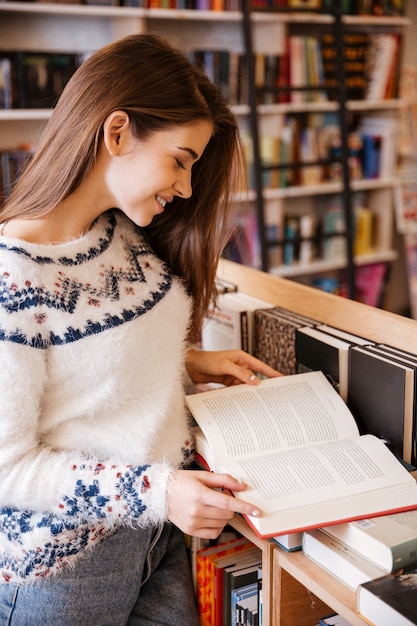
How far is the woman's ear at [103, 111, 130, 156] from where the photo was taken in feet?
3.19

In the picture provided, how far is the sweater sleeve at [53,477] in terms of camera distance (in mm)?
895

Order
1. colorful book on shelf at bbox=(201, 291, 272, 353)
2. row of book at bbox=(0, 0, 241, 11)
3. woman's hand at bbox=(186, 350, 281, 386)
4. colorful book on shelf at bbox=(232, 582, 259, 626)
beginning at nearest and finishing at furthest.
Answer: colorful book on shelf at bbox=(232, 582, 259, 626) < woman's hand at bbox=(186, 350, 281, 386) < colorful book on shelf at bbox=(201, 291, 272, 353) < row of book at bbox=(0, 0, 241, 11)

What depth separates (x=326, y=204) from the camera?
366 cm

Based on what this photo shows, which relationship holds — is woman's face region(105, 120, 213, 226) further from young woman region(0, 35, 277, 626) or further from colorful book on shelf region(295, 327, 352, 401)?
colorful book on shelf region(295, 327, 352, 401)

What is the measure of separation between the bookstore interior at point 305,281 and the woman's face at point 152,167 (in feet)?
1.09

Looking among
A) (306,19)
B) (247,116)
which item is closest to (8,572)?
(247,116)

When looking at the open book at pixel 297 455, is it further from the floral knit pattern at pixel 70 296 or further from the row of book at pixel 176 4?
the row of book at pixel 176 4

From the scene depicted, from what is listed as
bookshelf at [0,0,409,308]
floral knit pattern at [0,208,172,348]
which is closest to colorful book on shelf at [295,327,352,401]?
floral knit pattern at [0,208,172,348]

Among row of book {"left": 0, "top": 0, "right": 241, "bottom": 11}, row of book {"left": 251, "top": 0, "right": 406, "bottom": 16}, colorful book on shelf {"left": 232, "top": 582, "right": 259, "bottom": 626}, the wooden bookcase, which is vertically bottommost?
colorful book on shelf {"left": 232, "top": 582, "right": 259, "bottom": 626}

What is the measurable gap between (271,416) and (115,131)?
0.50 m

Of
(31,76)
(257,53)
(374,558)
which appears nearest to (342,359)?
(374,558)

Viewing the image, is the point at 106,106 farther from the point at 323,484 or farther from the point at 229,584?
the point at 229,584

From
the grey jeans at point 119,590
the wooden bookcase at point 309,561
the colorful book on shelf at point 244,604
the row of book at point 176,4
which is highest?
the row of book at point 176,4

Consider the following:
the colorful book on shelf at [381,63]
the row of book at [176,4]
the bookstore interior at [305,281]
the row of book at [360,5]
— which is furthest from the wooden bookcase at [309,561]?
the colorful book on shelf at [381,63]
